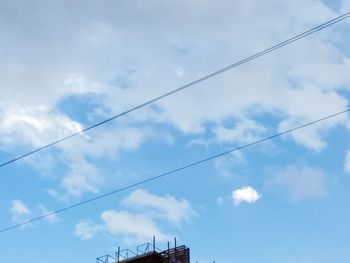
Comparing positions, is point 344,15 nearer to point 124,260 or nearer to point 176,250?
point 176,250

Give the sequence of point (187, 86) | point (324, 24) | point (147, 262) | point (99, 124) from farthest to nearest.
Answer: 1. point (147, 262)
2. point (99, 124)
3. point (187, 86)
4. point (324, 24)

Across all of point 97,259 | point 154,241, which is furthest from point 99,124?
point 97,259

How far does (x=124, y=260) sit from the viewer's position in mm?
47688

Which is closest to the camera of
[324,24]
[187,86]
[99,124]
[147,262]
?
[324,24]

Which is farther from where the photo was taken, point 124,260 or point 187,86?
point 124,260

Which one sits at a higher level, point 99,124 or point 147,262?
point 147,262

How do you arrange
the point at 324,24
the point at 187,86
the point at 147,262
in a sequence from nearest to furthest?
the point at 324,24 < the point at 187,86 < the point at 147,262

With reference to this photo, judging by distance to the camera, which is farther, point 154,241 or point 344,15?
point 154,241

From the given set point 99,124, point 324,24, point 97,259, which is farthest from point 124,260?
point 324,24

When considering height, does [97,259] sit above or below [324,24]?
above

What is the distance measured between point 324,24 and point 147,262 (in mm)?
34581

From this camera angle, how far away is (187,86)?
697 inches

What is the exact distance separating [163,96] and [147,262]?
30413 mm

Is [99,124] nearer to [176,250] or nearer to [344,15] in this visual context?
[344,15]
